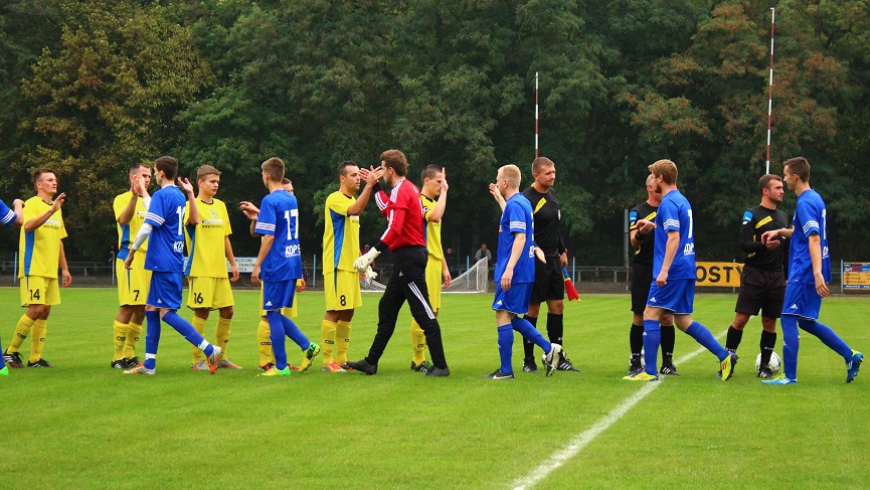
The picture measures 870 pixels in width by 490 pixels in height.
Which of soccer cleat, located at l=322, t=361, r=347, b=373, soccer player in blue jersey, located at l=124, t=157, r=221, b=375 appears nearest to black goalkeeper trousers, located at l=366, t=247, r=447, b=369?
soccer cleat, located at l=322, t=361, r=347, b=373

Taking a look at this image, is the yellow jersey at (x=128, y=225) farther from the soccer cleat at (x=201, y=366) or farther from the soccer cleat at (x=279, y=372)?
the soccer cleat at (x=279, y=372)

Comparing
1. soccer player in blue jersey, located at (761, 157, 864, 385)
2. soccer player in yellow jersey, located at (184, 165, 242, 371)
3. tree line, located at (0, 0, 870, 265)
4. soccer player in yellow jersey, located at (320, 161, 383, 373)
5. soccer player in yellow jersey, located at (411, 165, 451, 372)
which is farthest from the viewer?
tree line, located at (0, 0, 870, 265)

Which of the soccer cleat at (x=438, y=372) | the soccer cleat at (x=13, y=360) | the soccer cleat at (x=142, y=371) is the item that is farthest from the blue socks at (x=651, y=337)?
the soccer cleat at (x=13, y=360)

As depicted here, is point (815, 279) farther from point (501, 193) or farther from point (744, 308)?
point (501, 193)

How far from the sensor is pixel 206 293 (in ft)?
40.3

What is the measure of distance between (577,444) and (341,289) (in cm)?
467

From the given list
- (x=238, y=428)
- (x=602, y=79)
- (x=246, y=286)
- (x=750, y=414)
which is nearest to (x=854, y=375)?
(x=750, y=414)

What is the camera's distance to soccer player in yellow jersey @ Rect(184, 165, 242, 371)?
12.3 metres

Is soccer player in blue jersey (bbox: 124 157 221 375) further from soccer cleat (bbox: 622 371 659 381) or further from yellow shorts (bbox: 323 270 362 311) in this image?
soccer cleat (bbox: 622 371 659 381)

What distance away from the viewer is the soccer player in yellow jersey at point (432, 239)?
12078 mm

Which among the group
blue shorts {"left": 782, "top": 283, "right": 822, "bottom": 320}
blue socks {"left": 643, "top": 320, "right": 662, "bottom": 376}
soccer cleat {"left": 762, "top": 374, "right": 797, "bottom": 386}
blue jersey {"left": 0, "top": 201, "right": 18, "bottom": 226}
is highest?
blue jersey {"left": 0, "top": 201, "right": 18, "bottom": 226}

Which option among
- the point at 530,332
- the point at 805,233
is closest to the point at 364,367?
the point at 530,332

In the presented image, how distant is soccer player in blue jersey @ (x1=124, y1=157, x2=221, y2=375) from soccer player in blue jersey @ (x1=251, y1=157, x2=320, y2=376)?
0.65m

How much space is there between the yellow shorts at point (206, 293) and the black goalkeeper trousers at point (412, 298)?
1.87 meters
